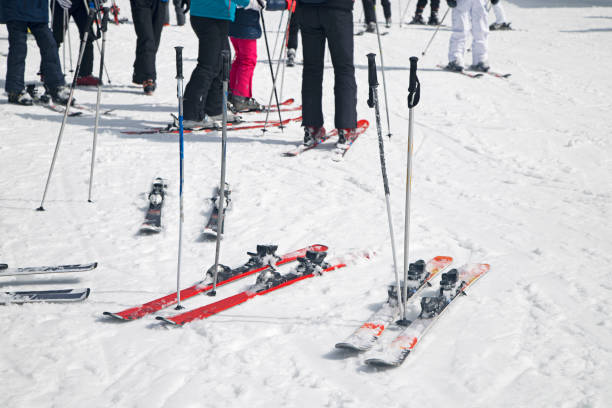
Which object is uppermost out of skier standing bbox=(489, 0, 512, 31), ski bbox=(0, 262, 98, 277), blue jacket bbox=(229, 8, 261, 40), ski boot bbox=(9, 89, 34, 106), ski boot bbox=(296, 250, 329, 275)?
skier standing bbox=(489, 0, 512, 31)

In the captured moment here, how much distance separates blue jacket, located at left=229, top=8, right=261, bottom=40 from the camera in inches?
235

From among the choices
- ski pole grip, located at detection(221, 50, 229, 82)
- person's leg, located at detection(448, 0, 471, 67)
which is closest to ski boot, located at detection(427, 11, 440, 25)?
person's leg, located at detection(448, 0, 471, 67)

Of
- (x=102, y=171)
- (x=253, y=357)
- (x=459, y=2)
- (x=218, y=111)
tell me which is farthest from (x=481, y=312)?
(x=459, y=2)

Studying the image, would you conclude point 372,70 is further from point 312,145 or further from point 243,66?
point 243,66

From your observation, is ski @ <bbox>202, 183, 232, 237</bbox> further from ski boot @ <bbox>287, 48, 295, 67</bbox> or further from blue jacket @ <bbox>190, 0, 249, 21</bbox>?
ski boot @ <bbox>287, 48, 295, 67</bbox>

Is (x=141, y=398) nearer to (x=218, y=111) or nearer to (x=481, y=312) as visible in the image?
(x=481, y=312)

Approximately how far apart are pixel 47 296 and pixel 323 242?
62.3 inches

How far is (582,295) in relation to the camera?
A: 110 inches

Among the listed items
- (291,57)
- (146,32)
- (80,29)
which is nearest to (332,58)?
(146,32)

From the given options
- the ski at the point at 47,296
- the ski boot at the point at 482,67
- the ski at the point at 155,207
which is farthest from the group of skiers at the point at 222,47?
the ski at the point at 47,296

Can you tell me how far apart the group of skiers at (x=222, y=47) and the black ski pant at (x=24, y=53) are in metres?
0.01

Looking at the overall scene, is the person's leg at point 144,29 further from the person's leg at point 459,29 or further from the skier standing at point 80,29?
the person's leg at point 459,29

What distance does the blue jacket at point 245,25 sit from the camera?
19.6 ft

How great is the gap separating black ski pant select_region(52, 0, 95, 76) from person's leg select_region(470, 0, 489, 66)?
5.78 meters
